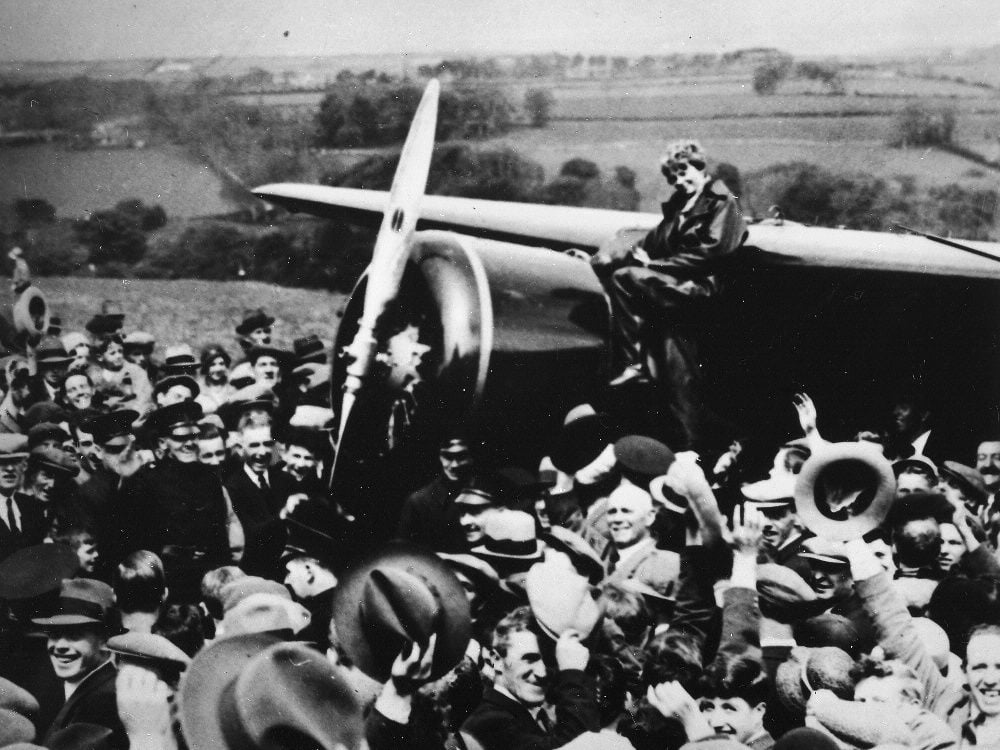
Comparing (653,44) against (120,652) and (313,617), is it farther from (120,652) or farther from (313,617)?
(120,652)

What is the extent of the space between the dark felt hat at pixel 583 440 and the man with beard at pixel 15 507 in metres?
3.18

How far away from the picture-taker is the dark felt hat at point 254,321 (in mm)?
5664

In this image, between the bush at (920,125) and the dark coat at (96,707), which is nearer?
the bush at (920,125)

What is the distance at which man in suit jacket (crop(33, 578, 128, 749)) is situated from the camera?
220 inches

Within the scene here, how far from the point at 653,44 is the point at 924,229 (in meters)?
1.86

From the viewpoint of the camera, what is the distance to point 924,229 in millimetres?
5414

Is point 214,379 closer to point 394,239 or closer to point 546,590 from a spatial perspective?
point 394,239

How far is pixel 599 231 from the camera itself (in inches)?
215

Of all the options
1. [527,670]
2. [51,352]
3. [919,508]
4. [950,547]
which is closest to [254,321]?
[51,352]

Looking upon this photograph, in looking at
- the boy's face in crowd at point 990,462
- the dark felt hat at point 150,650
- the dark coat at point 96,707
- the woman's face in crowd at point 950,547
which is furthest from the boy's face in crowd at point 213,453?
the boy's face in crowd at point 990,462

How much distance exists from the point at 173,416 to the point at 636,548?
2825 mm

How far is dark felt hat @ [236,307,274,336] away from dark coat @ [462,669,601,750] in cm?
256

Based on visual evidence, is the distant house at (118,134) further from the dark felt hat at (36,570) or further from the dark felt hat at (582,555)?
the dark felt hat at (582,555)

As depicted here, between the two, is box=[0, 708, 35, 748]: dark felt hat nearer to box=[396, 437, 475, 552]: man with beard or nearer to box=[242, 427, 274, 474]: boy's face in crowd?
box=[242, 427, 274, 474]: boy's face in crowd
